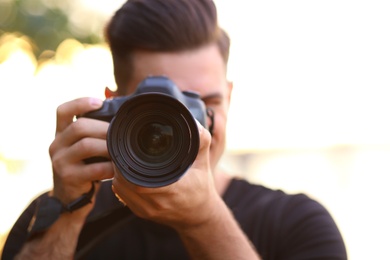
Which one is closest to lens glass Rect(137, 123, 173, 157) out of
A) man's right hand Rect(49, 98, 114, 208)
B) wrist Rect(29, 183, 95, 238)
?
man's right hand Rect(49, 98, 114, 208)

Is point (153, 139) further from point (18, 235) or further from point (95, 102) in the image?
point (18, 235)

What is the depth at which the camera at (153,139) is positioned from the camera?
2367 mm

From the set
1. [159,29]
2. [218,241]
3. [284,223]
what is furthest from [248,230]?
[159,29]

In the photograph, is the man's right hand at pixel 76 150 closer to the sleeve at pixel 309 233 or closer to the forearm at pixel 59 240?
the forearm at pixel 59 240

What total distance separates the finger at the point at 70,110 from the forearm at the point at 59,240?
0.24 metres

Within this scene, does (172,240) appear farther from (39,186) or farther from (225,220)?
(39,186)

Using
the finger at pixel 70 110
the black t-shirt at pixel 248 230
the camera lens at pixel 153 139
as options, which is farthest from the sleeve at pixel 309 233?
the finger at pixel 70 110

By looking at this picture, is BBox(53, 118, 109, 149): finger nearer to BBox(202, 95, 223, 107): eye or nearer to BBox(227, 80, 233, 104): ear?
BBox(202, 95, 223, 107): eye

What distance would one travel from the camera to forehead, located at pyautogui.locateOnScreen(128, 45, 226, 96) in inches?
115

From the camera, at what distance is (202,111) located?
2686 mm

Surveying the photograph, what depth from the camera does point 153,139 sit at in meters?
2.46

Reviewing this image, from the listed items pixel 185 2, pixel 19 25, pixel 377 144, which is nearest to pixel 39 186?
pixel 377 144

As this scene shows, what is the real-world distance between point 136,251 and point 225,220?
426mm

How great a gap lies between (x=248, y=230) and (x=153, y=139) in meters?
0.53
